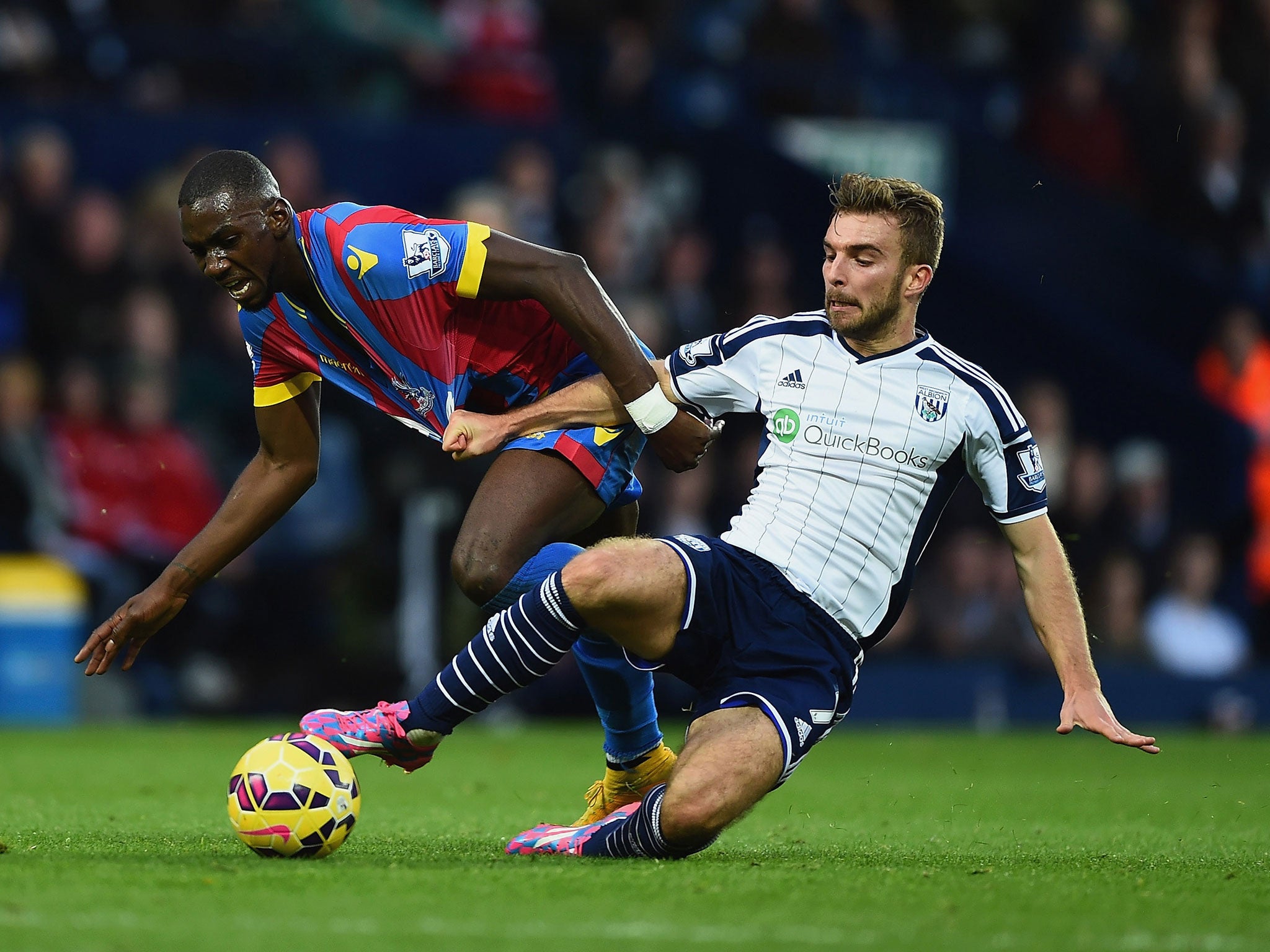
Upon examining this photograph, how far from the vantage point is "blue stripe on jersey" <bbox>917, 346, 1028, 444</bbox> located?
Result: 5.12m

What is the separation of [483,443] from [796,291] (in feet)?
24.1

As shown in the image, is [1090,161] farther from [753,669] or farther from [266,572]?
[753,669]

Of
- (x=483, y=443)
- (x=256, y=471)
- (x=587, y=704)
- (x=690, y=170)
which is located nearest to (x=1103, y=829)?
(x=483, y=443)

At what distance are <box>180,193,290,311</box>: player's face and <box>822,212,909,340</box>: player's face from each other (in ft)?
5.39

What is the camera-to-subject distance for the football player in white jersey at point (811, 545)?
16.1 feet

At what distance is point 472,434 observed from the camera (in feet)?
17.2

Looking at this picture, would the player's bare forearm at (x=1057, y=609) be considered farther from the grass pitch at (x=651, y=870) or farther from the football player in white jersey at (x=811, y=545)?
the grass pitch at (x=651, y=870)

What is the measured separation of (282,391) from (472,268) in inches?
34.3

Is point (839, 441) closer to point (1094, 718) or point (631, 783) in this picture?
point (1094, 718)

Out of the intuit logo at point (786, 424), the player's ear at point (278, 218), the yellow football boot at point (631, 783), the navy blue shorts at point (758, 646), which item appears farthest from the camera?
the yellow football boot at point (631, 783)

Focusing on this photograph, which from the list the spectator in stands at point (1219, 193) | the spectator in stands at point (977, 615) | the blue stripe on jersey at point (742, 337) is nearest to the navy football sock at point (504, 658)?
the blue stripe on jersey at point (742, 337)

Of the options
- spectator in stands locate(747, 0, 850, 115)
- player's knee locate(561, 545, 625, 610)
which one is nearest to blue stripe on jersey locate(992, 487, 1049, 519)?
player's knee locate(561, 545, 625, 610)

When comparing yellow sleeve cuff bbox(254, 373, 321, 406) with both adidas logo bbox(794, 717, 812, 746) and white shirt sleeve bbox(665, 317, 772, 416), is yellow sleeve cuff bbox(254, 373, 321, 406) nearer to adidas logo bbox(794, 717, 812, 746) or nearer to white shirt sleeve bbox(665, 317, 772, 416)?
white shirt sleeve bbox(665, 317, 772, 416)

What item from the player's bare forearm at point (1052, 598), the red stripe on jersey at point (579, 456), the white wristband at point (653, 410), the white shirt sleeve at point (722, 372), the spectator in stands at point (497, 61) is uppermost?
the spectator in stands at point (497, 61)
